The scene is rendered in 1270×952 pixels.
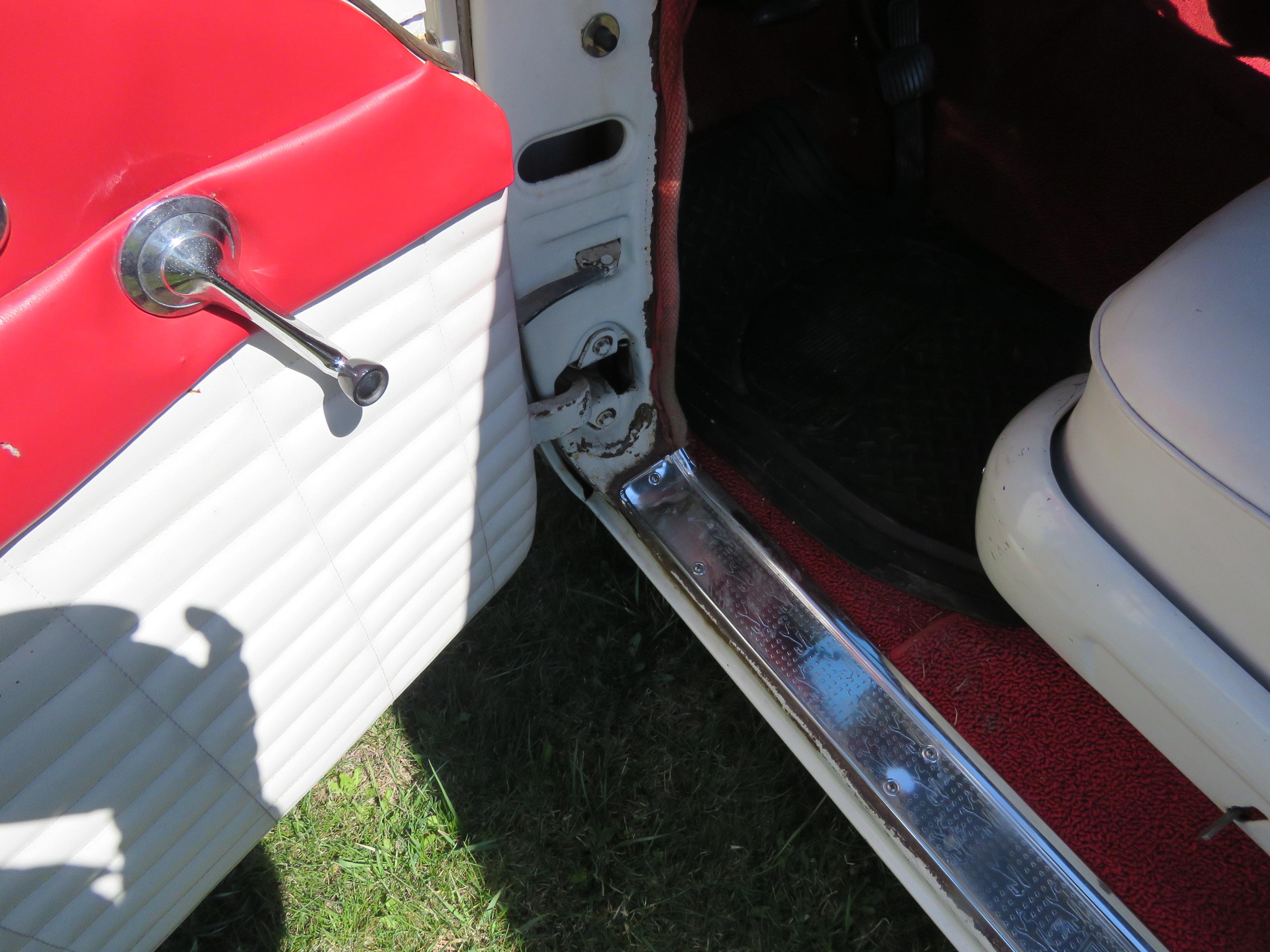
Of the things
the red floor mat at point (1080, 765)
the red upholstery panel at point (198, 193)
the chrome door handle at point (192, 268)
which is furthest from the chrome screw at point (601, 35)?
the red floor mat at point (1080, 765)

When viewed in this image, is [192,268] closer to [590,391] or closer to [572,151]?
[572,151]

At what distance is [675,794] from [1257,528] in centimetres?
100

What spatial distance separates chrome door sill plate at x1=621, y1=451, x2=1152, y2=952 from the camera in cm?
102

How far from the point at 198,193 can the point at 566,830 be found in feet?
3.75

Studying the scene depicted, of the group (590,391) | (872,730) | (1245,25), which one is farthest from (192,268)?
(1245,25)

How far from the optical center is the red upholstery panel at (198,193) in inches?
21.8

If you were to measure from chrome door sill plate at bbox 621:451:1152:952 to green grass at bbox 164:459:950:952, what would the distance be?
0.29m

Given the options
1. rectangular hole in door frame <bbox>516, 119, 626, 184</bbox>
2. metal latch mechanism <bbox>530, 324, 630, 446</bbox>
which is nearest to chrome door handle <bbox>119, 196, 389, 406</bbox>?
rectangular hole in door frame <bbox>516, 119, 626, 184</bbox>

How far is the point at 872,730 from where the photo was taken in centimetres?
118

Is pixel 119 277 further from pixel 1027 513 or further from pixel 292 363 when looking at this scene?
pixel 1027 513

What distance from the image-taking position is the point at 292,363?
73 cm

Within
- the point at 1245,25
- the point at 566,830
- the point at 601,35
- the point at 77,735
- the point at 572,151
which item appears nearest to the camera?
the point at 77,735

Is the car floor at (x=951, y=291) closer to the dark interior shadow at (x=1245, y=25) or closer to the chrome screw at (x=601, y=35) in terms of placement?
the dark interior shadow at (x=1245, y=25)

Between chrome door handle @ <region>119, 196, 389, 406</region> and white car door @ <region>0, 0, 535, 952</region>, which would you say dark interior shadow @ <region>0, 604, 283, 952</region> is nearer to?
white car door @ <region>0, 0, 535, 952</region>
